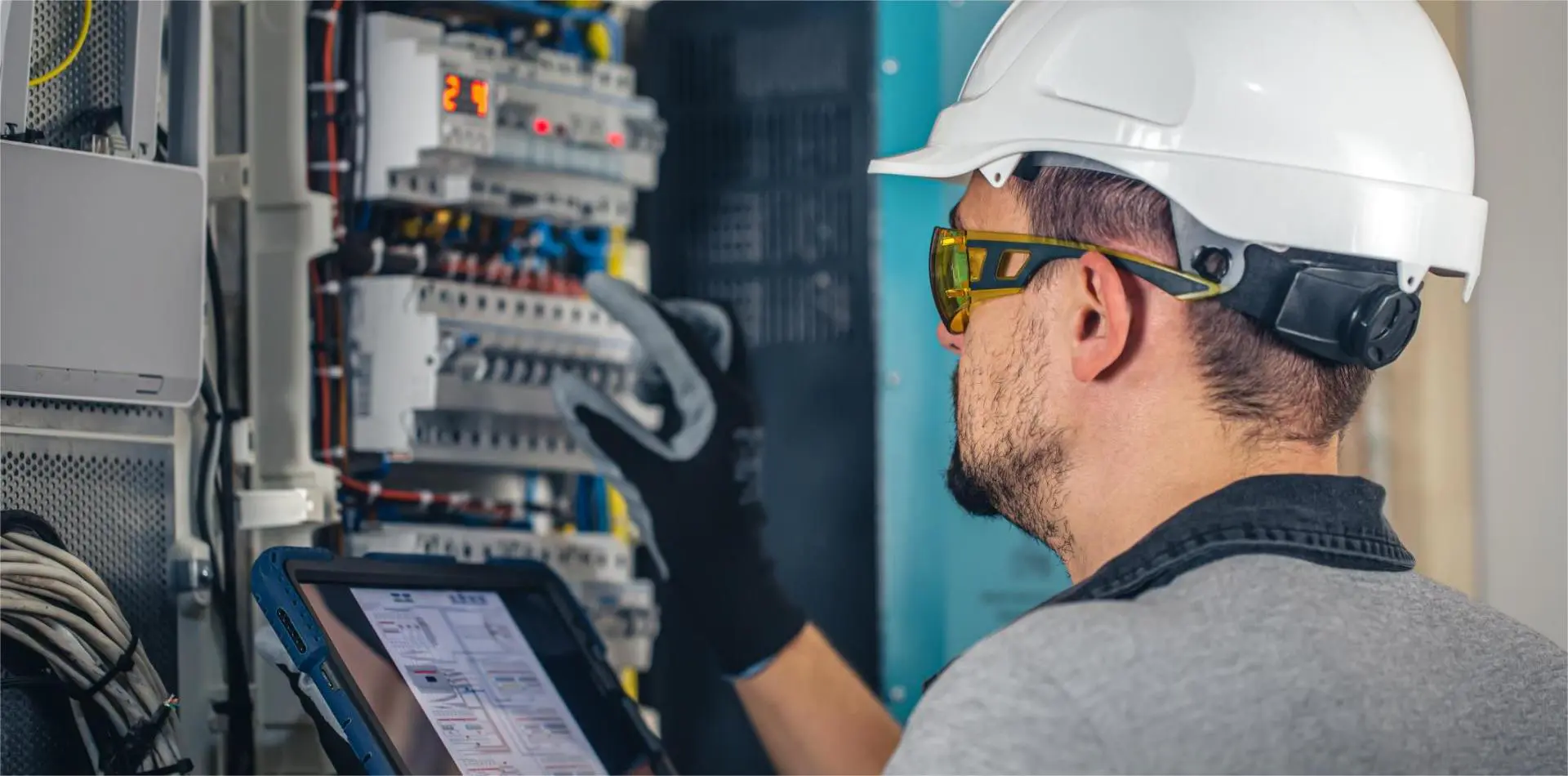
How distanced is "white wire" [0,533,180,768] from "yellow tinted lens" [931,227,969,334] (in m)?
0.96

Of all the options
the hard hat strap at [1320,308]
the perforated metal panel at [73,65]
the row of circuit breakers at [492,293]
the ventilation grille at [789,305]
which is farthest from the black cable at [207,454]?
the hard hat strap at [1320,308]

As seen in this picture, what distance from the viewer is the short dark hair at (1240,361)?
5.04ft

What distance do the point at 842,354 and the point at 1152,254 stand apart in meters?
1.18

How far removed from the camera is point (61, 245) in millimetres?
1841

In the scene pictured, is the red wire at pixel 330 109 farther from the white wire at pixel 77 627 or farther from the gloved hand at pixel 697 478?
the white wire at pixel 77 627

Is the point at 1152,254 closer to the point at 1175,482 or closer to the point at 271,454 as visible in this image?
the point at 1175,482

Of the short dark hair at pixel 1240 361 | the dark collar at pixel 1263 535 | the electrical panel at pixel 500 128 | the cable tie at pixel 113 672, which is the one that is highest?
the electrical panel at pixel 500 128

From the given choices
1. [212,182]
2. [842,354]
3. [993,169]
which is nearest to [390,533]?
[212,182]

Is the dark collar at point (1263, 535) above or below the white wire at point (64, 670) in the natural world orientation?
above

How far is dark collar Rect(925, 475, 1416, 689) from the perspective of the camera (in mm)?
1411

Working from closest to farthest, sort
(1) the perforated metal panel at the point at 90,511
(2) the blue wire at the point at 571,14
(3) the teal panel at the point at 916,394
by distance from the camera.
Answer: (1) the perforated metal panel at the point at 90,511
(2) the blue wire at the point at 571,14
(3) the teal panel at the point at 916,394

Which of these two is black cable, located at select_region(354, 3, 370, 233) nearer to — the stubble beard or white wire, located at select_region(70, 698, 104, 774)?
white wire, located at select_region(70, 698, 104, 774)

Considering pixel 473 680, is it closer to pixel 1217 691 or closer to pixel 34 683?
pixel 34 683

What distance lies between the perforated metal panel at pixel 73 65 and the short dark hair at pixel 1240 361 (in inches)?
42.9
